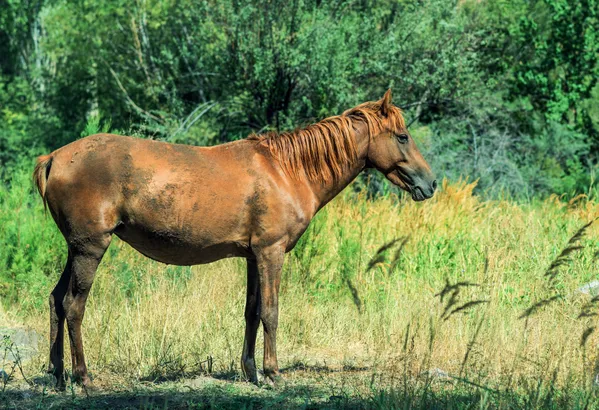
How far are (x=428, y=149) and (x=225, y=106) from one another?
166 inches

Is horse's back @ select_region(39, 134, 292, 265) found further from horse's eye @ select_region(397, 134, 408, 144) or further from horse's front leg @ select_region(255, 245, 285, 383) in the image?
horse's eye @ select_region(397, 134, 408, 144)

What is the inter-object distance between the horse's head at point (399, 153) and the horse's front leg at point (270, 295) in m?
1.13

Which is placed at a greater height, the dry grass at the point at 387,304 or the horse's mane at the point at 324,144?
the horse's mane at the point at 324,144

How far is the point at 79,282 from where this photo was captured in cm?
573

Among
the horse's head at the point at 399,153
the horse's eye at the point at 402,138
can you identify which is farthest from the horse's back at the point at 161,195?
the horse's eye at the point at 402,138

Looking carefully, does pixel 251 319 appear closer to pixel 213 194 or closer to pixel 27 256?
pixel 213 194

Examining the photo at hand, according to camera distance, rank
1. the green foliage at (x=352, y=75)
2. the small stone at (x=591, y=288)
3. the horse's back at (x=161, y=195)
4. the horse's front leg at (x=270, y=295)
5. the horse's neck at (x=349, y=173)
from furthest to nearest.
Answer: the green foliage at (x=352, y=75), the small stone at (x=591, y=288), the horse's neck at (x=349, y=173), the horse's front leg at (x=270, y=295), the horse's back at (x=161, y=195)

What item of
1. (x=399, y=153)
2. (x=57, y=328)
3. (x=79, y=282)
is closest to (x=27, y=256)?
(x=57, y=328)

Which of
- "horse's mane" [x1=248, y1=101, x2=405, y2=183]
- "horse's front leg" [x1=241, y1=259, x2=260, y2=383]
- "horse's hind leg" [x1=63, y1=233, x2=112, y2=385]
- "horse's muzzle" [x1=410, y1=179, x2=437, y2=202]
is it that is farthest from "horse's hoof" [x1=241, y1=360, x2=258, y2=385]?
"horse's muzzle" [x1=410, y1=179, x2=437, y2=202]

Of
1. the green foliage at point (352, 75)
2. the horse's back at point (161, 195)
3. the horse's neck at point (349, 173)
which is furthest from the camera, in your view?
the green foliage at point (352, 75)

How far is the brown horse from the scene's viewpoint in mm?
5707

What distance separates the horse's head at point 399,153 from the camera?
6.40m

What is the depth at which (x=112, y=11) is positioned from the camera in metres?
21.6

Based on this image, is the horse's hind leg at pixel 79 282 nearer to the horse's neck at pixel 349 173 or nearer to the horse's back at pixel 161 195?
the horse's back at pixel 161 195
